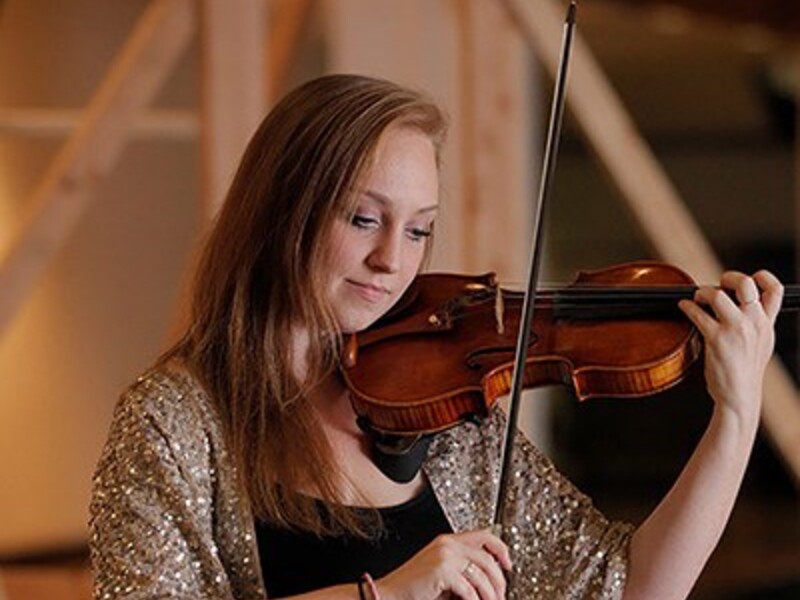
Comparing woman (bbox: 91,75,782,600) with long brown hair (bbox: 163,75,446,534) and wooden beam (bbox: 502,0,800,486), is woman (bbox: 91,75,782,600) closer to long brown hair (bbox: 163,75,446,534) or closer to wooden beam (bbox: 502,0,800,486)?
long brown hair (bbox: 163,75,446,534)

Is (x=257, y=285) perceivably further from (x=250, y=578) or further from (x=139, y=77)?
(x=139, y=77)

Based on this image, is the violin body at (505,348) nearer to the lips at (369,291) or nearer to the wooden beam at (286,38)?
the lips at (369,291)

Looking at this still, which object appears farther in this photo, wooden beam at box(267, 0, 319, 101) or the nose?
wooden beam at box(267, 0, 319, 101)

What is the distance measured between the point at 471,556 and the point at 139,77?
1791 millimetres

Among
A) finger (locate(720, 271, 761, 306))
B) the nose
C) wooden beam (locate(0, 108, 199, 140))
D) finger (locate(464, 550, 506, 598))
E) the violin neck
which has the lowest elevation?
finger (locate(464, 550, 506, 598))

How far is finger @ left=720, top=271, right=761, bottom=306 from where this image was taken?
167 cm

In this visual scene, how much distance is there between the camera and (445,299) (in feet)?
6.00

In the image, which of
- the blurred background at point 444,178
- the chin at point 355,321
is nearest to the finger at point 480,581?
the chin at point 355,321

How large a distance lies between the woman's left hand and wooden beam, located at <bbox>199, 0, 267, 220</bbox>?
5.04ft

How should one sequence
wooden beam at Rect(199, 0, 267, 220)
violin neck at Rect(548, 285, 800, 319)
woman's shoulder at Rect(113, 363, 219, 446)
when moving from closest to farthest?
woman's shoulder at Rect(113, 363, 219, 446)
violin neck at Rect(548, 285, 800, 319)
wooden beam at Rect(199, 0, 267, 220)

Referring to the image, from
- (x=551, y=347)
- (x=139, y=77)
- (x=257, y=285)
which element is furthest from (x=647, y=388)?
(x=139, y=77)

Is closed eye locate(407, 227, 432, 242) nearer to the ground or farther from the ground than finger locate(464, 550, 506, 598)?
farther from the ground

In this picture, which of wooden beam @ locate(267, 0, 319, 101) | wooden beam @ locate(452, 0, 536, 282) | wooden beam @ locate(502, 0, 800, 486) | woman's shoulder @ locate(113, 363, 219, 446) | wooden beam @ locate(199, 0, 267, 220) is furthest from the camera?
wooden beam @ locate(267, 0, 319, 101)

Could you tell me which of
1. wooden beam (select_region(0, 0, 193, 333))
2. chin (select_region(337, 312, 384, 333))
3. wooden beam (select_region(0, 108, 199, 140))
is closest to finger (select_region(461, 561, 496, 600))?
chin (select_region(337, 312, 384, 333))
